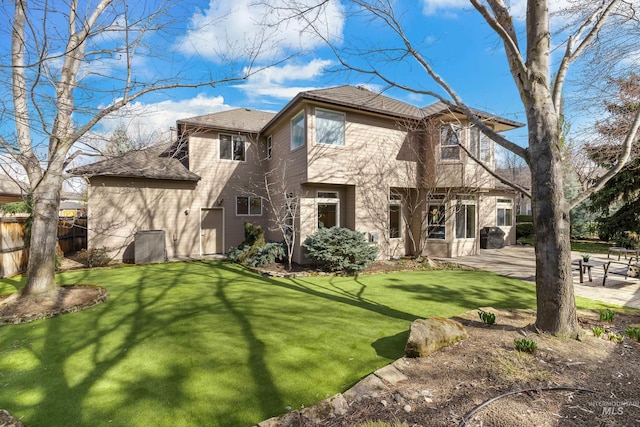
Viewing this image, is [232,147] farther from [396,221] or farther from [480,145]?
[480,145]

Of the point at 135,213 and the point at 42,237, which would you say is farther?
the point at 135,213

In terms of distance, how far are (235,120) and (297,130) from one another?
552 centimetres

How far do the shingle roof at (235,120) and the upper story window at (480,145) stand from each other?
391 inches

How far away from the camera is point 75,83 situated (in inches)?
216

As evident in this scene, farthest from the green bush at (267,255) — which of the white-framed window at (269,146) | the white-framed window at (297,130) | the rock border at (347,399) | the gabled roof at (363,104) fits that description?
the rock border at (347,399)

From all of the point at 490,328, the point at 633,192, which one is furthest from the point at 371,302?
the point at 633,192

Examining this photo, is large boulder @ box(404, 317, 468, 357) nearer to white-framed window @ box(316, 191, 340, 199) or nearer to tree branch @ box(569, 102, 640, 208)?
tree branch @ box(569, 102, 640, 208)

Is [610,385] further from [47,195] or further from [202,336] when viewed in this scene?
[47,195]

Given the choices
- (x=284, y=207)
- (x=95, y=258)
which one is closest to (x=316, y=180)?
(x=284, y=207)

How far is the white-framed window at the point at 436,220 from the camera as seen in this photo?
1240 cm

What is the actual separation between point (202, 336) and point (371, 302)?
352 centimetres

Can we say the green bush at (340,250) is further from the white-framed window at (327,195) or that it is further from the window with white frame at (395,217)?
the window with white frame at (395,217)

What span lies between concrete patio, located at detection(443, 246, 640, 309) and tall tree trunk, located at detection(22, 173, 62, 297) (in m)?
12.3

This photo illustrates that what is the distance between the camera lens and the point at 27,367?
3.86 meters
